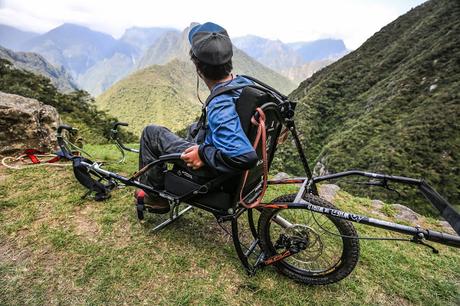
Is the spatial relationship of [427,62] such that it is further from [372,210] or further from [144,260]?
[144,260]

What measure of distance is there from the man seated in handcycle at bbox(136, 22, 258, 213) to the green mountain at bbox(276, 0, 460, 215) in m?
26.9

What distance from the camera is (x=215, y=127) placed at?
9.86 feet

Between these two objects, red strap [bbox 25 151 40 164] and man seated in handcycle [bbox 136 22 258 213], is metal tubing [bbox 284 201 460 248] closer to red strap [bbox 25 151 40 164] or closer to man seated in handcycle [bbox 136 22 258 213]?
man seated in handcycle [bbox 136 22 258 213]

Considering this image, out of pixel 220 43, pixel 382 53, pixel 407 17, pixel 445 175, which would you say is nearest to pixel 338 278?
pixel 220 43

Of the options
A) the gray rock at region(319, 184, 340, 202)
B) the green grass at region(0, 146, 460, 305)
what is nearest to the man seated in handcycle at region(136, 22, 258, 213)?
the green grass at region(0, 146, 460, 305)

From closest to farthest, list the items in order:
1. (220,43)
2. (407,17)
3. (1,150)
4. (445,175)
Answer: (220,43), (1,150), (445,175), (407,17)

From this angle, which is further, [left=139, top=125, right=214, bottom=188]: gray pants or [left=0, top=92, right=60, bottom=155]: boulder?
[left=0, top=92, right=60, bottom=155]: boulder

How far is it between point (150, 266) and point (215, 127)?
7.17 feet

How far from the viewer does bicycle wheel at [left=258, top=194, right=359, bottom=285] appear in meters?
3.35

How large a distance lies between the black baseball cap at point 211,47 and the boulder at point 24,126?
593cm

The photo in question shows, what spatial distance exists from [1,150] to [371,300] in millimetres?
8184

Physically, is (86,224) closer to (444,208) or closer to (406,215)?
(444,208)

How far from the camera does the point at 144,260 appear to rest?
3.88 meters

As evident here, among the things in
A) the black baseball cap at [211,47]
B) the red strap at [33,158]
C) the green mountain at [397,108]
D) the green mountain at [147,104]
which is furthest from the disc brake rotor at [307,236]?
the green mountain at [147,104]
